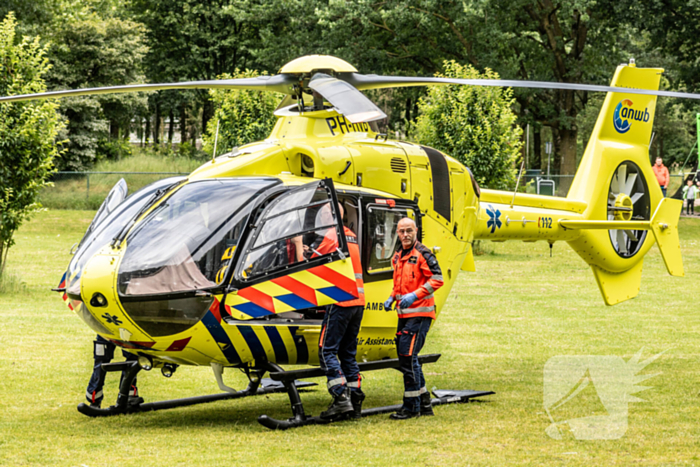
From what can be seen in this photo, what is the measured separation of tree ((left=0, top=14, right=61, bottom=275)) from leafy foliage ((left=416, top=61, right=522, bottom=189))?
11.2m

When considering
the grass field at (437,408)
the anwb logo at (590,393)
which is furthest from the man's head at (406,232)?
the anwb logo at (590,393)

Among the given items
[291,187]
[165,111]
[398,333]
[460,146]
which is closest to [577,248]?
[398,333]

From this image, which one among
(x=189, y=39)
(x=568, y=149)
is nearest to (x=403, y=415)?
(x=568, y=149)

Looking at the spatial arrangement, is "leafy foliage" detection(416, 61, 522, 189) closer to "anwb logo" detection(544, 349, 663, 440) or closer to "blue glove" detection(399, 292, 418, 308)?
"anwb logo" detection(544, 349, 663, 440)

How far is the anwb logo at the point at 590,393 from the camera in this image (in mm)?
7504

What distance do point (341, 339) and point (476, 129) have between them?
16576mm

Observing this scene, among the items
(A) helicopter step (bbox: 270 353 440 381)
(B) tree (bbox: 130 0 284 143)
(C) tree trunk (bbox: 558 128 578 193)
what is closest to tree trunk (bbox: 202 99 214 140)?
(B) tree (bbox: 130 0 284 143)

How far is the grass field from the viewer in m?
6.49

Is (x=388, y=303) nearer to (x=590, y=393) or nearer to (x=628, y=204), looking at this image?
(x=590, y=393)

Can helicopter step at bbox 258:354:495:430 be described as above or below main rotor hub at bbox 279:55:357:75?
below

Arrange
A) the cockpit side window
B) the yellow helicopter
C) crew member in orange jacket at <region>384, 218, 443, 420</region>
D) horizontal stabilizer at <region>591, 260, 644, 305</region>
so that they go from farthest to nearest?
horizontal stabilizer at <region>591, 260, 644, 305</region> → crew member in orange jacket at <region>384, 218, 443, 420</region> → the cockpit side window → the yellow helicopter

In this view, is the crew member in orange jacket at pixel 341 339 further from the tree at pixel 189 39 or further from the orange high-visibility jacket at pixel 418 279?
the tree at pixel 189 39

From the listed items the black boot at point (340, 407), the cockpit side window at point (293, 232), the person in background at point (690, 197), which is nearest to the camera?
the cockpit side window at point (293, 232)

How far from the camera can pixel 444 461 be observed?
6.27 m
